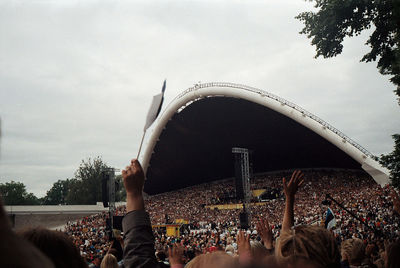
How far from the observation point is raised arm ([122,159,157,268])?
148cm

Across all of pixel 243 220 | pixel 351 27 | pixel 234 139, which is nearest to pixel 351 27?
pixel 351 27

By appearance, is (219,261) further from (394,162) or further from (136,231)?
(394,162)

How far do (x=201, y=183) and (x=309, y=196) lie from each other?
18880 millimetres

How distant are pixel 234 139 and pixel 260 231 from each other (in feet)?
114

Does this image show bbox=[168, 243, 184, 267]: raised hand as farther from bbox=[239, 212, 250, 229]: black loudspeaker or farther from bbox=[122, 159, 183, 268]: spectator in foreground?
bbox=[239, 212, 250, 229]: black loudspeaker

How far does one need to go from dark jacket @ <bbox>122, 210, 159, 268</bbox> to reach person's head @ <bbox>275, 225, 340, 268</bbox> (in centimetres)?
59

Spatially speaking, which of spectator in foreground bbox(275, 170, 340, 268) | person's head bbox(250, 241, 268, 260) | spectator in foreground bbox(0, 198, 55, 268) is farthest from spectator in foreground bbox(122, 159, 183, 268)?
spectator in foreground bbox(0, 198, 55, 268)

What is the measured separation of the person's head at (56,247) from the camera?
0.95m

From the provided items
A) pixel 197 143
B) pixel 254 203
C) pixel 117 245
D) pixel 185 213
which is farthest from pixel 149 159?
pixel 117 245

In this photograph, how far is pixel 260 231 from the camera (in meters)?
3.44

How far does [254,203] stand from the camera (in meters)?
32.6

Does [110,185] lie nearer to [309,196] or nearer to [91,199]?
[309,196]

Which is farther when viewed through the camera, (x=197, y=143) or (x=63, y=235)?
(x=197, y=143)

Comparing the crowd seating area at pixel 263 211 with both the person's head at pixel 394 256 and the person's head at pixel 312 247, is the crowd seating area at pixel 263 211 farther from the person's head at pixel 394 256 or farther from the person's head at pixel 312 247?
the person's head at pixel 312 247
